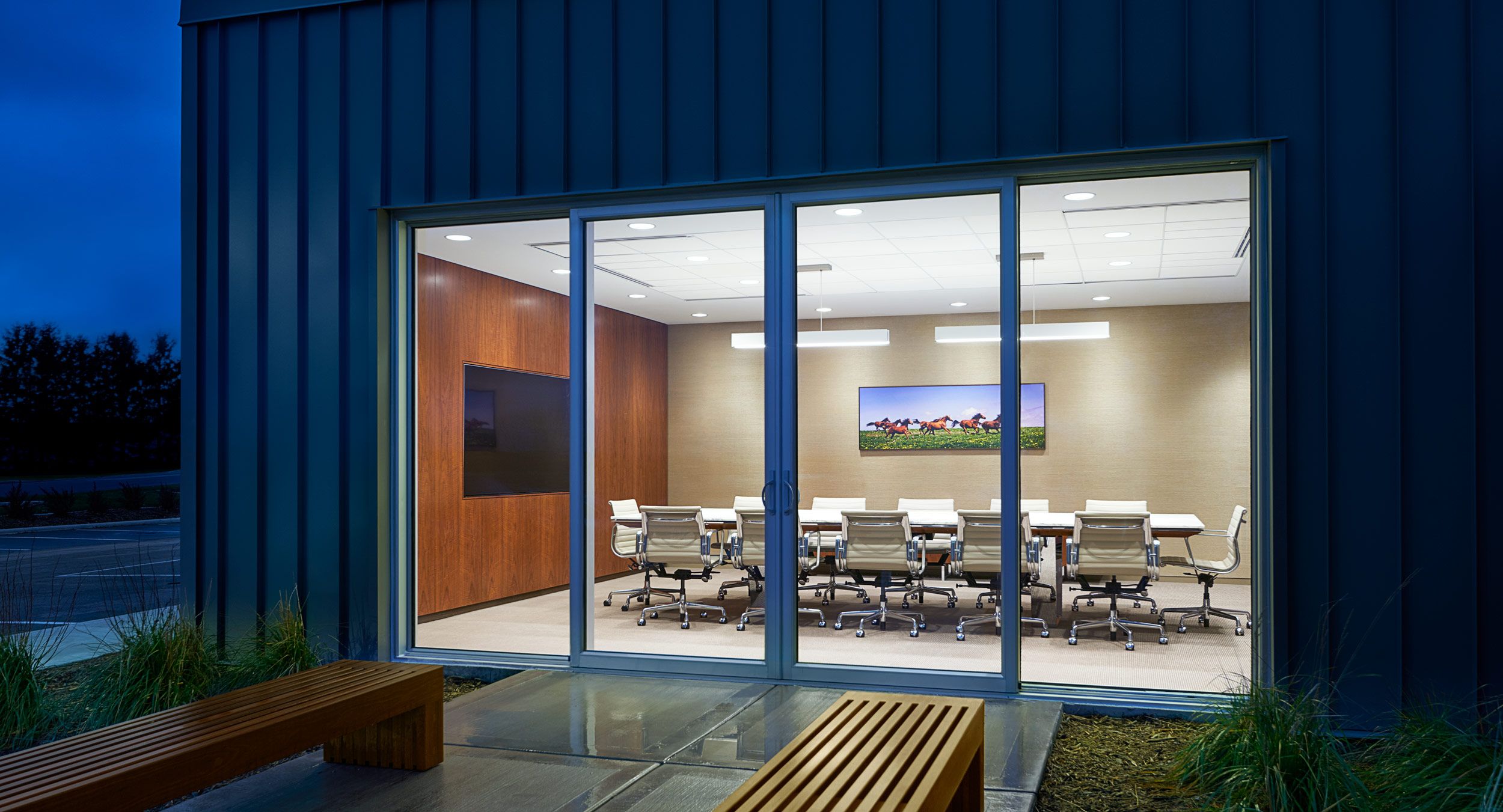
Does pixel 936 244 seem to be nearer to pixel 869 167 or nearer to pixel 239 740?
pixel 869 167

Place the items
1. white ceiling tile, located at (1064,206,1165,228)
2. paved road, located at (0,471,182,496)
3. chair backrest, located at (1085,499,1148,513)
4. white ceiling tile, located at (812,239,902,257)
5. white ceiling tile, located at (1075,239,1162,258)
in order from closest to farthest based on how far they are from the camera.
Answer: white ceiling tile, located at (812,239,902,257)
white ceiling tile, located at (1064,206,1165,228)
white ceiling tile, located at (1075,239,1162,258)
chair backrest, located at (1085,499,1148,513)
paved road, located at (0,471,182,496)

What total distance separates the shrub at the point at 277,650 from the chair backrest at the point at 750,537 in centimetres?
235

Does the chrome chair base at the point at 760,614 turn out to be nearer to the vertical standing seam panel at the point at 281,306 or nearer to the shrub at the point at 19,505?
the vertical standing seam panel at the point at 281,306

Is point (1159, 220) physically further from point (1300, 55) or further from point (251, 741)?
point (251, 741)

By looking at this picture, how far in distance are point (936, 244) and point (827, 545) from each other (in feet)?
6.09

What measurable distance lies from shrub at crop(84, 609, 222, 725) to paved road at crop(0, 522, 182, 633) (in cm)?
29

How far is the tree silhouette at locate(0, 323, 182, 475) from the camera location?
728 inches

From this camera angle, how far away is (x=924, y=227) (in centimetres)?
568

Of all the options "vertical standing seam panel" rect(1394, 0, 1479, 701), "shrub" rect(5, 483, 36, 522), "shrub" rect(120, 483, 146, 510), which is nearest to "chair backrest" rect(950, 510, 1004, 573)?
"vertical standing seam panel" rect(1394, 0, 1479, 701)

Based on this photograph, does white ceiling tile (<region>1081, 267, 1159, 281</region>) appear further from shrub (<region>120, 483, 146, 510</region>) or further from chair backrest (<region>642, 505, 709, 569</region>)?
shrub (<region>120, 483, 146, 510</region>)

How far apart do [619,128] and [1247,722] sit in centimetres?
398

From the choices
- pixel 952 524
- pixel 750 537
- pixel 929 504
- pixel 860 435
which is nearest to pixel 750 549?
pixel 750 537

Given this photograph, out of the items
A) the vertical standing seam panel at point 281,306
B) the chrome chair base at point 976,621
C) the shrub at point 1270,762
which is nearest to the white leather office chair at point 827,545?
the chrome chair base at point 976,621

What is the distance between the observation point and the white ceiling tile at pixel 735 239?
18.3 feet
